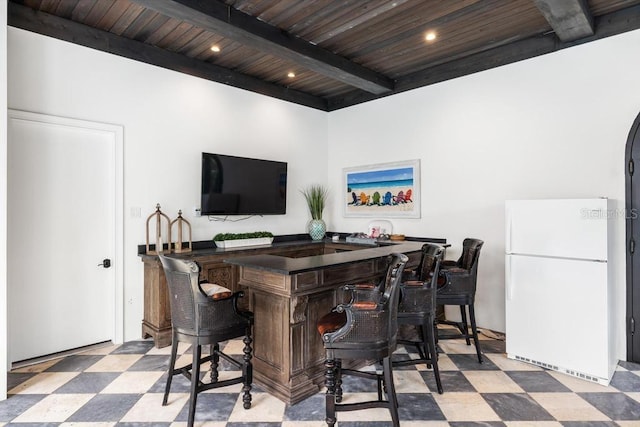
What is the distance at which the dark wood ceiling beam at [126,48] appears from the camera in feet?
10.6

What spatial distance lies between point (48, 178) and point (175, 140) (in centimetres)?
129

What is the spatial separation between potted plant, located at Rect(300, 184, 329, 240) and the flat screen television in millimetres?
562

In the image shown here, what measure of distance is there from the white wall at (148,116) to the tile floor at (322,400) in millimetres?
918

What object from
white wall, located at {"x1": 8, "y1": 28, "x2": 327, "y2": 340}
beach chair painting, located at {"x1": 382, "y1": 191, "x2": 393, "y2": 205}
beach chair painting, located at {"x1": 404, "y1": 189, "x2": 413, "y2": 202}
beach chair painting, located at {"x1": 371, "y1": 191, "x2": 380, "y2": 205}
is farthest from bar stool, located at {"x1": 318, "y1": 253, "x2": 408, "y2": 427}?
beach chair painting, located at {"x1": 371, "y1": 191, "x2": 380, "y2": 205}

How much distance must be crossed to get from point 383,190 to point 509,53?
2205mm

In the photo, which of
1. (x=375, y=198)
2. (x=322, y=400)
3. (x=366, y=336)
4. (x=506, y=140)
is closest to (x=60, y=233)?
(x=322, y=400)

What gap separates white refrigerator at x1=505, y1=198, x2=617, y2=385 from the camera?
9.52ft

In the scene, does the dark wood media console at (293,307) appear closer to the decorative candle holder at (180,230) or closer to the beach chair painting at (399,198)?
the decorative candle holder at (180,230)

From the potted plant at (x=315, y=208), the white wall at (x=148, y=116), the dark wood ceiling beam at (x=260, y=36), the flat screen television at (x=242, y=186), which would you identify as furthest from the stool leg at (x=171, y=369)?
the potted plant at (x=315, y=208)

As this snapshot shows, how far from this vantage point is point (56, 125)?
11.1 ft

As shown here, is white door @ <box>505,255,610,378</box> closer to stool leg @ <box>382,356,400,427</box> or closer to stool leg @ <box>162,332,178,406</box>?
stool leg @ <box>382,356,400,427</box>

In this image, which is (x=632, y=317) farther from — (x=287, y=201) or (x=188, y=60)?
(x=188, y=60)

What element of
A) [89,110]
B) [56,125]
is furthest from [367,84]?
[56,125]

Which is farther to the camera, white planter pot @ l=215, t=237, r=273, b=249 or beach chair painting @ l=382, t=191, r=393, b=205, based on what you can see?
beach chair painting @ l=382, t=191, r=393, b=205
